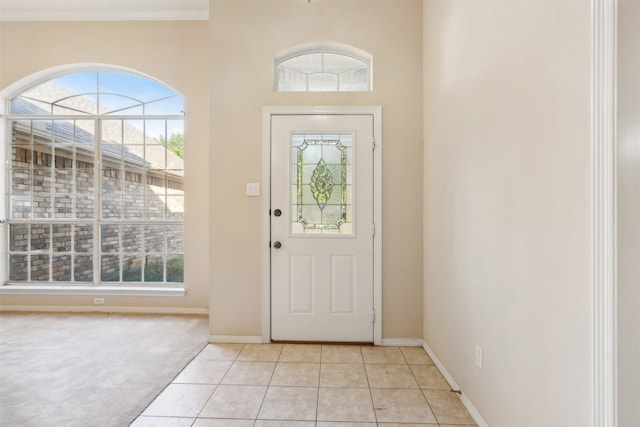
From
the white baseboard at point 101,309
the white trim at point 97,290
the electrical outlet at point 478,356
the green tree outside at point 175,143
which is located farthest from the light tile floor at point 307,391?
the green tree outside at point 175,143

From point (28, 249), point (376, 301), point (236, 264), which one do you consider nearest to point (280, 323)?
point (236, 264)

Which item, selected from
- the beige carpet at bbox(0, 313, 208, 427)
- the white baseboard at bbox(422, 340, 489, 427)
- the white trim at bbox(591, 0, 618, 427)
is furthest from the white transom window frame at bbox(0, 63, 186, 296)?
the white trim at bbox(591, 0, 618, 427)

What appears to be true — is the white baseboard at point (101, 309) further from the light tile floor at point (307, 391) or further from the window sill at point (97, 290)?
the light tile floor at point (307, 391)

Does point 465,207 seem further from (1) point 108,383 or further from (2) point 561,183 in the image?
(1) point 108,383

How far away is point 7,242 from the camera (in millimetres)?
3719

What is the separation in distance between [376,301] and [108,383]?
2.06 meters

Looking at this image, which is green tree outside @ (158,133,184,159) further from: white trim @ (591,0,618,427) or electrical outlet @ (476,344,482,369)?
white trim @ (591,0,618,427)

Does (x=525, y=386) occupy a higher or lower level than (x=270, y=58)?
lower

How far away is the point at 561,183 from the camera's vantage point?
1124 mm

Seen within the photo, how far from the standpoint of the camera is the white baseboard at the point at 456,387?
1.72 m

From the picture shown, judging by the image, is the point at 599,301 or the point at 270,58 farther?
the point at 270,58

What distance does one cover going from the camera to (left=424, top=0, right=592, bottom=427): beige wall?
1.07 m

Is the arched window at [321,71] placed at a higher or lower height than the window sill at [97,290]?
higher
